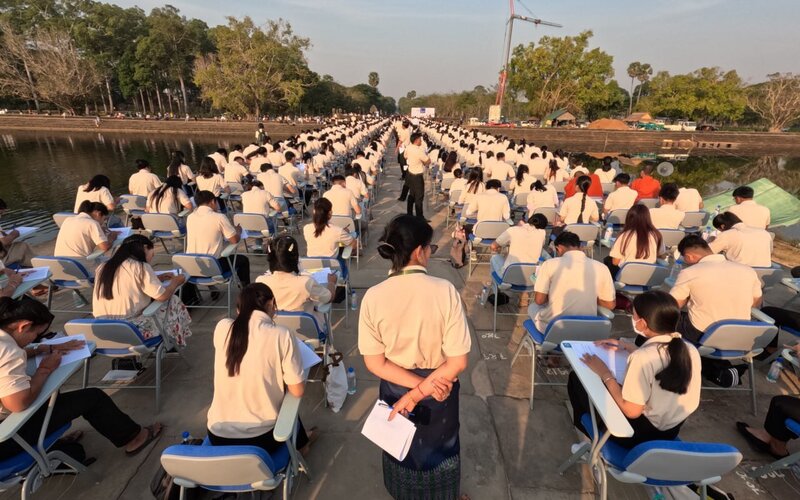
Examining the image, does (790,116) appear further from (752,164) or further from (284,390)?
(284,390)

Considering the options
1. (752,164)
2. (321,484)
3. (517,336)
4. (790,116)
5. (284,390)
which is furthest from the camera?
(790,116)

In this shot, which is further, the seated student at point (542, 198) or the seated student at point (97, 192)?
the seated student at point (542, 198)

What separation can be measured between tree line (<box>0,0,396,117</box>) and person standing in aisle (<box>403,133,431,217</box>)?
1276 inches

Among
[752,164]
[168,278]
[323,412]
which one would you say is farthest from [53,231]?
[752,164]

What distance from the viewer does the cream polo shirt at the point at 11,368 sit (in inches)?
70.5

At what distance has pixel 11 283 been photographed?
318 centimetres

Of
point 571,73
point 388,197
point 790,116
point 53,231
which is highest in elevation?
point 571,73

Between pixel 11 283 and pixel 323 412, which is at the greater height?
pixel 11 283

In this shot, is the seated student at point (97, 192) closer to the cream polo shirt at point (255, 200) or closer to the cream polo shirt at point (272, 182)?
the cream polo shirt at point (255, 200)

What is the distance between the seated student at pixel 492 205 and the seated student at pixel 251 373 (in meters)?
3.93

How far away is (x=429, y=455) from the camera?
164 centimetres

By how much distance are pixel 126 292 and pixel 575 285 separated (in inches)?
144

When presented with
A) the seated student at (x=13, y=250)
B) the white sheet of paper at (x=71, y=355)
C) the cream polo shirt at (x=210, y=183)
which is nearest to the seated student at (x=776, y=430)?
the white sheet of paper at (x=71, y=355)

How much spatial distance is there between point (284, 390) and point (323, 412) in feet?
3.34
